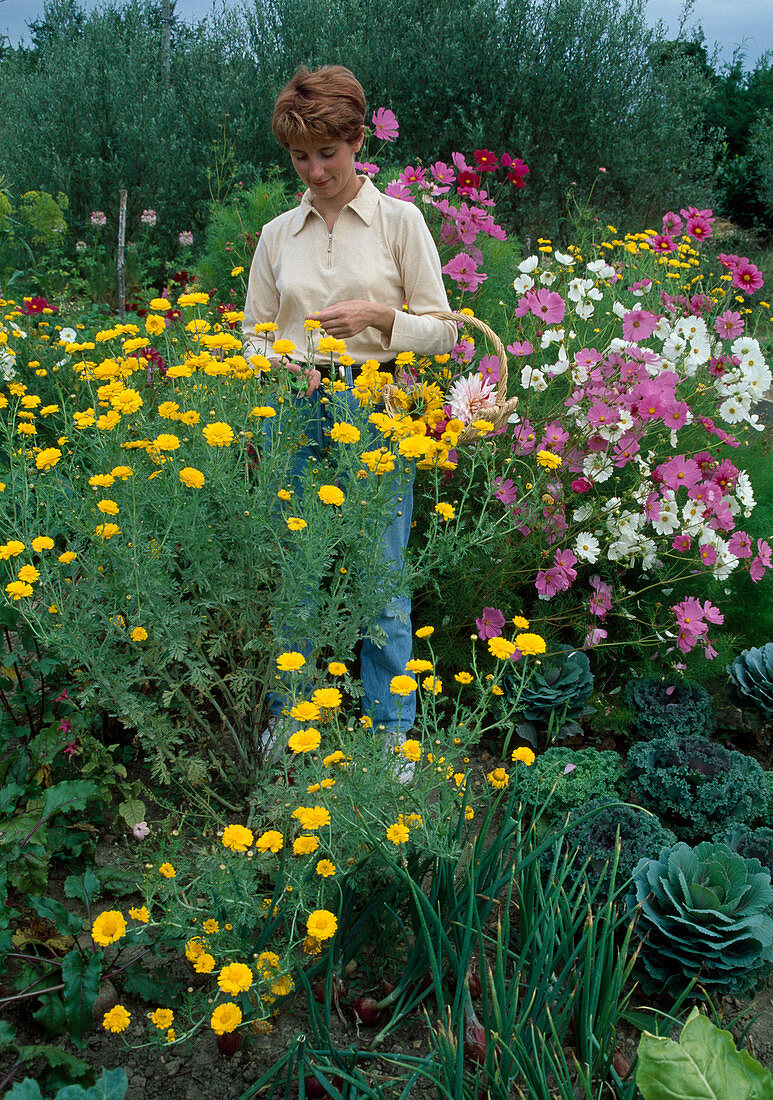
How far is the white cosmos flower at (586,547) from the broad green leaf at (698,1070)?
4.97ft

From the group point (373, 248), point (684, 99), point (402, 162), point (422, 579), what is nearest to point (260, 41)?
point (402, 162)

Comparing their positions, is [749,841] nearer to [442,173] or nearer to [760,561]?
[760,561]

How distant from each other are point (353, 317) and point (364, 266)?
29cm

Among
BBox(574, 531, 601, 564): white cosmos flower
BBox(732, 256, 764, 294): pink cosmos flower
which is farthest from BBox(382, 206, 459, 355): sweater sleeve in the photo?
BBox(732, 256, 764, 294): pink cosmos flower

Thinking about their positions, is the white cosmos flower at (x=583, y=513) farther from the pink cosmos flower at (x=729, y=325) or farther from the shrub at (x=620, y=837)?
the shrub at (x=620, y=837)

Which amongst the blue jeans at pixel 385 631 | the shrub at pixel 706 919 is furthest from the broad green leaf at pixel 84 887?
the shrub at pixel 706 919

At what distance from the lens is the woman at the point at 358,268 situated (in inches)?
91.0

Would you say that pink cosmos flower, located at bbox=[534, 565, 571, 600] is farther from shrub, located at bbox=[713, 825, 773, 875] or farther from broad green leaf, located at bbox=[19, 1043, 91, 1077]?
broad green leaf, located at bbox=[19, 1043, 91, 1077]

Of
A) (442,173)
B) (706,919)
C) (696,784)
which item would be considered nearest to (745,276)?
(442,173)

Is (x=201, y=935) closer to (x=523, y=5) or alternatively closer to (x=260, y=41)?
(x=523, y=5)

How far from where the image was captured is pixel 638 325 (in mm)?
2689

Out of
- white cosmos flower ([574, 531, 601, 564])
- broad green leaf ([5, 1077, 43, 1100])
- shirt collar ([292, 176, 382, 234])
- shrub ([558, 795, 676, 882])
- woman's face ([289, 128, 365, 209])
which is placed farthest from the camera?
Answer: white cosmos flower ([574, 531, 601, 564])

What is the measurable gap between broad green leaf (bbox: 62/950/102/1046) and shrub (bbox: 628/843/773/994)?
3.63ft

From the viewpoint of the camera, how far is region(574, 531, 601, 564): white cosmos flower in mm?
2629
